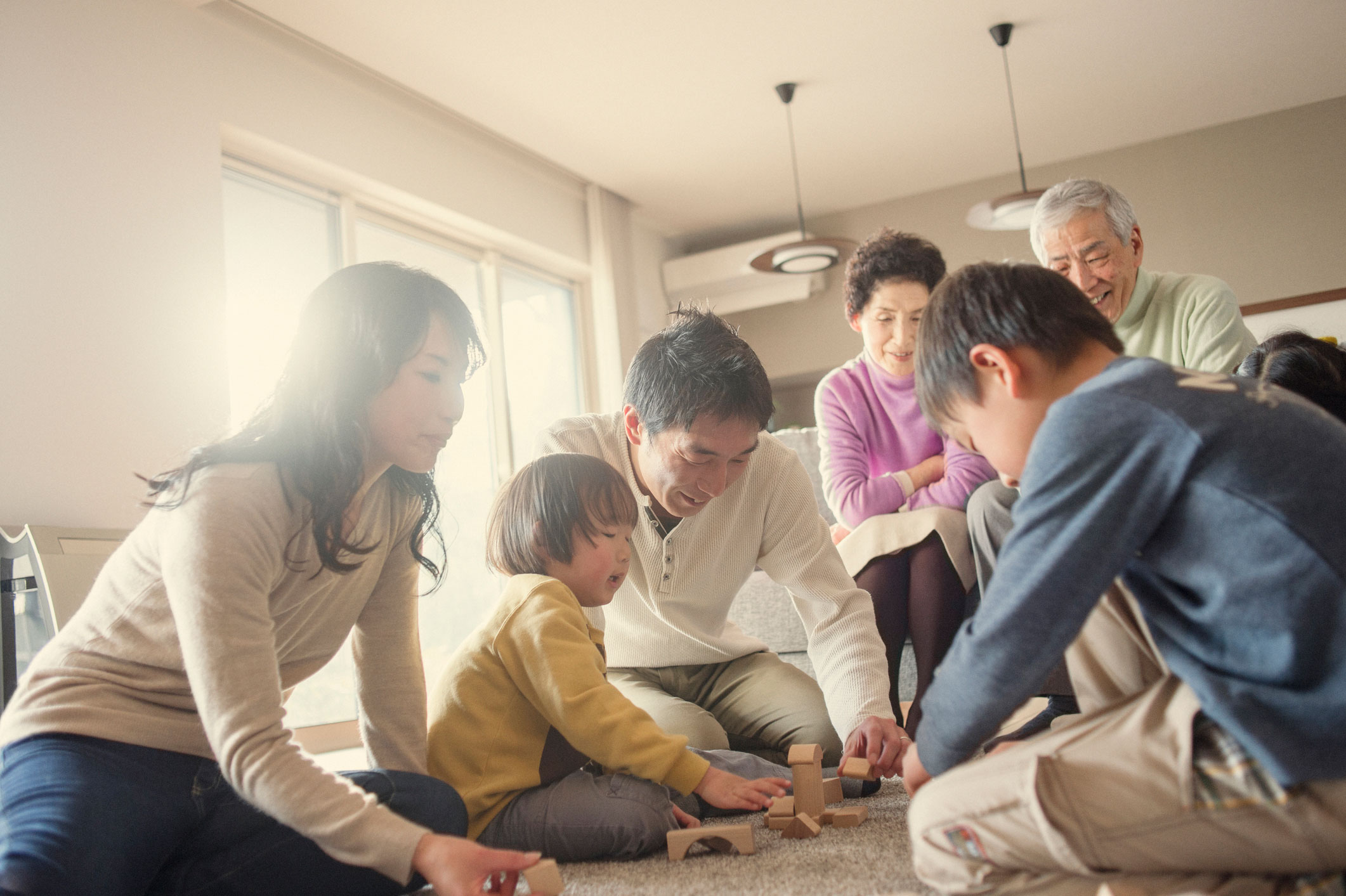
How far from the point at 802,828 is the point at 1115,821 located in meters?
0.50

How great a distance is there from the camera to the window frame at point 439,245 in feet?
11.4

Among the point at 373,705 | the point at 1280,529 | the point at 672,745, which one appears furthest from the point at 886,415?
the point at 1280,529

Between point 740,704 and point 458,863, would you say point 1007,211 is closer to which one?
point 740,704

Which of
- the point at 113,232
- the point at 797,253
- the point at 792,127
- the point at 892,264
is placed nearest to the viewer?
the point at 892,264

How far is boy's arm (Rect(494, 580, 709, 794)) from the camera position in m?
1.20

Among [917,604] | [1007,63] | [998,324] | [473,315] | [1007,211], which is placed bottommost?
[917,604]

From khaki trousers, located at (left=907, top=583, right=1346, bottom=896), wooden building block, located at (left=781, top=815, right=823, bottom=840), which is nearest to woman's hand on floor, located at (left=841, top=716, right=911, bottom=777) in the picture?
wooden building block, located at (left=781, top=815, right=823, bottom=840)

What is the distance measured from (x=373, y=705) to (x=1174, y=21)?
425 cm

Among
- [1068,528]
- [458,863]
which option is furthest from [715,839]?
[1068,528]

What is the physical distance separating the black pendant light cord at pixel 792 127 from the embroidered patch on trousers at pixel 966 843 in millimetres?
3919

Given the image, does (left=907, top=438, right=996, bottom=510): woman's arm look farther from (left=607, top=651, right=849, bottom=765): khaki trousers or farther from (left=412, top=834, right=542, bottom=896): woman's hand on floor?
(left=412, top=834, right=542, bottom=896): woman's hand on floor

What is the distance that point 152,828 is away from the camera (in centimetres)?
101

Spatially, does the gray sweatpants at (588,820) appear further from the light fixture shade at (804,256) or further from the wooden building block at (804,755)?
the light fixture shade at (804,256)

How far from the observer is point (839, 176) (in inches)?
215
